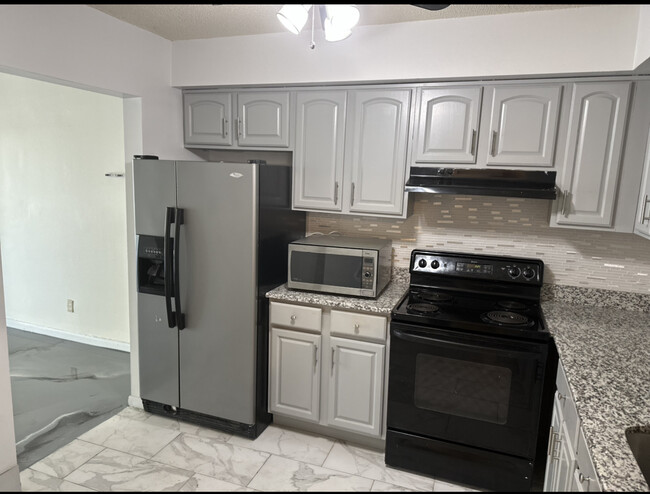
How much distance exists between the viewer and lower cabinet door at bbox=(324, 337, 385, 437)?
2441 millimetres

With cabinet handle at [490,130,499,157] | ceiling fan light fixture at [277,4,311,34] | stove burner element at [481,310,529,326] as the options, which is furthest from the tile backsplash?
ceiling fan light fixture at [277,4,311,34]

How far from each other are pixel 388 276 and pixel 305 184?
2.49ft

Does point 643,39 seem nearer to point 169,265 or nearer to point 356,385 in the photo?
point 356,385

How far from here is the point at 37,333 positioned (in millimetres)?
3963

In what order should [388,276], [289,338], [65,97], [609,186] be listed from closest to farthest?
[609,186] → [289,338] → [388,276] → [65,97]

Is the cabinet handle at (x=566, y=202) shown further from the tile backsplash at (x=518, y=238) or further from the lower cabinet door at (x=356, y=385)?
the lower cabinet door at (x=356, y=385)

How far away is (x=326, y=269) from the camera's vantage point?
2.55m

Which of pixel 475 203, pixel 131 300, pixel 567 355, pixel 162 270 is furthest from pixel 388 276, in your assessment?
pixel 131 300

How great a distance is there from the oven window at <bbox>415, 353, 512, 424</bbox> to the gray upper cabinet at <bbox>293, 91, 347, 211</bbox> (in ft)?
3.49

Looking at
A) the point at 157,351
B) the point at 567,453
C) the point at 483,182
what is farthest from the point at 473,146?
the point at 157,351

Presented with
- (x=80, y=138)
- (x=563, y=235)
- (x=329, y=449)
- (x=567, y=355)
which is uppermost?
(x=80, y=138)

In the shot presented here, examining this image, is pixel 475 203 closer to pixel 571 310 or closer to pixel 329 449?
pixel 571 310

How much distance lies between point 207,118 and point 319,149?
2.63 feet

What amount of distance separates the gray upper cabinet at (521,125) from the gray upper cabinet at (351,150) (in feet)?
1.45
